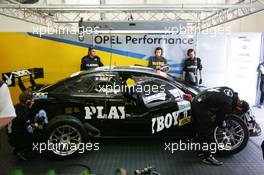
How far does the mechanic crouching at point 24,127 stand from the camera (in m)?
3.89

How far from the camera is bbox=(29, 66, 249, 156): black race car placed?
13.1 feet

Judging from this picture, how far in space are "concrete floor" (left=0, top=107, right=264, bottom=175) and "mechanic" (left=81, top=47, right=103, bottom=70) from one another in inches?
104

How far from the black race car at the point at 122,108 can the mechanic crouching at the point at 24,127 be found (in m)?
0.10

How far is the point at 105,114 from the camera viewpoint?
4059mm

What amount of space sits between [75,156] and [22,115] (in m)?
0.95

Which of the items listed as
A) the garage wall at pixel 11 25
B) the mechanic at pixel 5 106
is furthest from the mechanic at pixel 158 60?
the garage wall at pixel 11 25

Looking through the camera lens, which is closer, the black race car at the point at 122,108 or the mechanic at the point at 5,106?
the mechanic at the point at 5,106

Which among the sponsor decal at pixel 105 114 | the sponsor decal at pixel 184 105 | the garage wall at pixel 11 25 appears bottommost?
the sponsor decal at pixel 105 114

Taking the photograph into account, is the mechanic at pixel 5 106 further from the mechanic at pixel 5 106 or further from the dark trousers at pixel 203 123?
the dark trousers at pixel 203 123

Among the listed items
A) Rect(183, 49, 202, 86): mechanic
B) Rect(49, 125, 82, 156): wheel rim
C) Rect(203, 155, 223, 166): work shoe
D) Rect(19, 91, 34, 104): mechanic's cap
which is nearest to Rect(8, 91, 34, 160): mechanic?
Rect(19, 91, 34, 104): mechanic's cap

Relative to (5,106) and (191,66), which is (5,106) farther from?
(191,66)

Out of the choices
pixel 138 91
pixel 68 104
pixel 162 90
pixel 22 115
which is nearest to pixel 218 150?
pixel 162 90

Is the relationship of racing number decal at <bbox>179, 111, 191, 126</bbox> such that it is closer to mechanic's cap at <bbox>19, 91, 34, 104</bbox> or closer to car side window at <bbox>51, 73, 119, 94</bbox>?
car side window at <bbox>51, 73, 119, 94</bbox>

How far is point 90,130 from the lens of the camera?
159 inches
